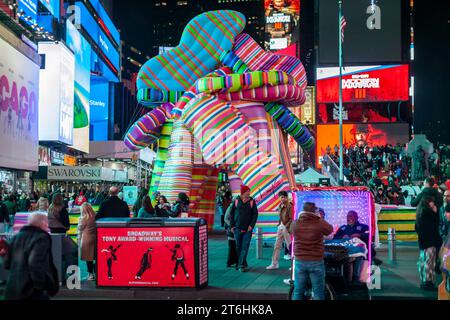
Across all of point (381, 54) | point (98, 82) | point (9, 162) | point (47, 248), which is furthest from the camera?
point (98, 82)

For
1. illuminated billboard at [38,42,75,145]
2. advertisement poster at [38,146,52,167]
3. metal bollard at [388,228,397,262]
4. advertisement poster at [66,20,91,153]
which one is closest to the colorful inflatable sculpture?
metal bollard at [388,228,397,262]

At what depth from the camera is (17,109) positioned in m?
38.0

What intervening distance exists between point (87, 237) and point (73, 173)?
28.1 meters

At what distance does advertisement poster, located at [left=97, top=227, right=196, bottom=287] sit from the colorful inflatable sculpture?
767 centimetres

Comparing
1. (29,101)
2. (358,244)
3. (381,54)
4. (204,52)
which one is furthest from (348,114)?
(358,244)

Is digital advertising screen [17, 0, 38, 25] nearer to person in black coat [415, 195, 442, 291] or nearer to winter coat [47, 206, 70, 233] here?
winter coat [47, 206, 70, 233]

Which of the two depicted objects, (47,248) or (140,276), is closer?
(47,248)

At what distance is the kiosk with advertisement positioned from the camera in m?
10.9

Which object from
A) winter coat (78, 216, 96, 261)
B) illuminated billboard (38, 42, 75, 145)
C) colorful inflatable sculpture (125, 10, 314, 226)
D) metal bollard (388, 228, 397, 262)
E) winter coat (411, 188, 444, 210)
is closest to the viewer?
winter coat (78, 216, 96, 261)

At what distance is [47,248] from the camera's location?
6.74m

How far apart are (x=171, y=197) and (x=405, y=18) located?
46.3 metres

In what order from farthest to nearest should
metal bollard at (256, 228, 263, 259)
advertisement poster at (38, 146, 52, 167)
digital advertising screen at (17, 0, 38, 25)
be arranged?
advertisement poster at (38, 146, 52, 167), digital advertising screen at (17, 0, 38, 25), metal bollard at (256, 228, 263, 259)

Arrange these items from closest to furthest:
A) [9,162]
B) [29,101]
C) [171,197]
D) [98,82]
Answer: [171,197] → [9,162] → [29,101] → [98,82]
